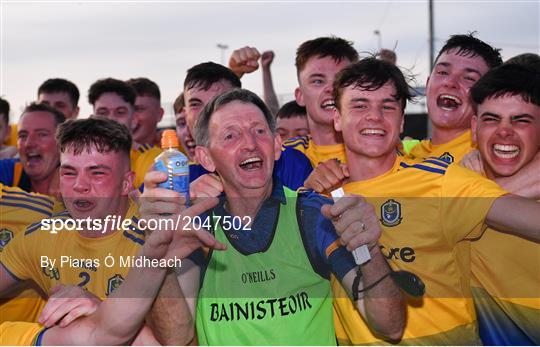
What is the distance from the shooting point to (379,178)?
12.4 ft

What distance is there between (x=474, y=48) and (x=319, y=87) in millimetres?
1149

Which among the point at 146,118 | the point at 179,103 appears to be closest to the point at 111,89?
the point at 146,118

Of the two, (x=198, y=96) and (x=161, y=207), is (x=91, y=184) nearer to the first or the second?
(x=161, y=207)

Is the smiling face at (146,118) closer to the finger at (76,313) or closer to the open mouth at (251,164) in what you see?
the open mouth at (251,164)

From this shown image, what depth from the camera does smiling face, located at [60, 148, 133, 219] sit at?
3988 millimetres

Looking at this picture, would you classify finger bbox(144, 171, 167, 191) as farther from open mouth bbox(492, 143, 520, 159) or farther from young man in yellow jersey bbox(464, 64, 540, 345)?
open mouth bbox(492, 143, 520, 159)

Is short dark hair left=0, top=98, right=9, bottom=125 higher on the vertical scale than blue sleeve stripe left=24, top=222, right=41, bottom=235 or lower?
higher

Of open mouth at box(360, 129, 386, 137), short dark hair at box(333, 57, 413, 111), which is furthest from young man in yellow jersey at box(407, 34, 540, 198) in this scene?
open mouth at box(360, 129, 386, 137)

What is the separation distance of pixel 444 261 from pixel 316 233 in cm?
72

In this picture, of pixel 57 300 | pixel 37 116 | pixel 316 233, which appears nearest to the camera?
pixel 57 300

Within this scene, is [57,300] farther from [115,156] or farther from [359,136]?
[359,136]

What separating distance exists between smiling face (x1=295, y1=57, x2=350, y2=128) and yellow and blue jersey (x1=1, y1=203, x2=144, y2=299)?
164 centimetres

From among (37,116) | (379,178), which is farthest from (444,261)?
(37,116)

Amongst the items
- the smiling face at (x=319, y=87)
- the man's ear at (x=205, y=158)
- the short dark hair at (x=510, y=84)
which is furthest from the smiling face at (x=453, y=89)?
the man's ear at (x=205, y=158)
